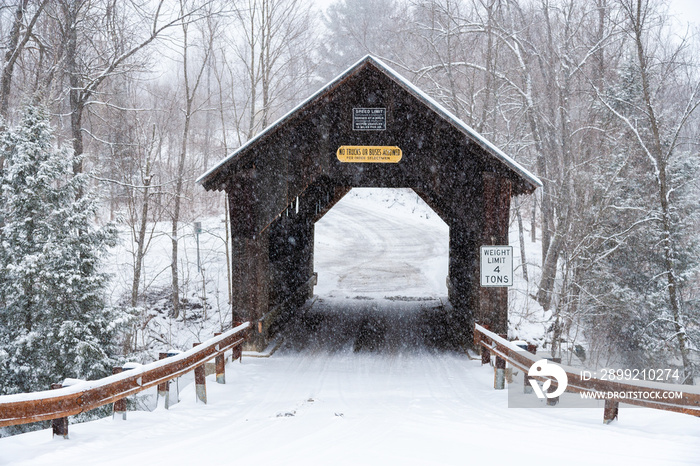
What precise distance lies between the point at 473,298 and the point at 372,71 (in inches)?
201

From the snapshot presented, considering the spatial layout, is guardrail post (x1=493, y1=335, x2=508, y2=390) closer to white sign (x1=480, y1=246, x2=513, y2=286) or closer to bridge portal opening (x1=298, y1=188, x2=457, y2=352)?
white sign (x1=480, y1=246, x2=513, y2=286)

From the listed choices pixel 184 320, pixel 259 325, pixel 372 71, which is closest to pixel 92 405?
pixel 259 325

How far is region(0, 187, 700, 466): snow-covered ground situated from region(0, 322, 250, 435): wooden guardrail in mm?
313

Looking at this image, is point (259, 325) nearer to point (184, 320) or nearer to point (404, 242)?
point (184, 320)

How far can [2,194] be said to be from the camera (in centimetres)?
1084

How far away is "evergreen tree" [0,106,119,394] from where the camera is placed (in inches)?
386

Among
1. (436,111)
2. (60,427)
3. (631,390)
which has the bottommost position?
(60,427)

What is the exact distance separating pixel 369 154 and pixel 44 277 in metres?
6.50

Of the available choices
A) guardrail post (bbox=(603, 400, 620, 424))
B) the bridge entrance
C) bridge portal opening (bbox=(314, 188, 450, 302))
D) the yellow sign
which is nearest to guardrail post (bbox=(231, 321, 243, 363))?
the bridge entrance

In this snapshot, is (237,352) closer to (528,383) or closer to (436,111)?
(528,383)

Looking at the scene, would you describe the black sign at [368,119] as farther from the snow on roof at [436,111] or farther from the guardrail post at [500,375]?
the guardrail post at [500,375]

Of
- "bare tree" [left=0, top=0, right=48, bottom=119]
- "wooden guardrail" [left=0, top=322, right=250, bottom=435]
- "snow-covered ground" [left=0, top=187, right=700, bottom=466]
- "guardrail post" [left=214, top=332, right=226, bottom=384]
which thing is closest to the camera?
"wooden guardrail" [left=0, top=322, right=250, bottom=435]

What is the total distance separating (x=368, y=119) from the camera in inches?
387

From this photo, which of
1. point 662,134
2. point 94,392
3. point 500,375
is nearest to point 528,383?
point 500,375
